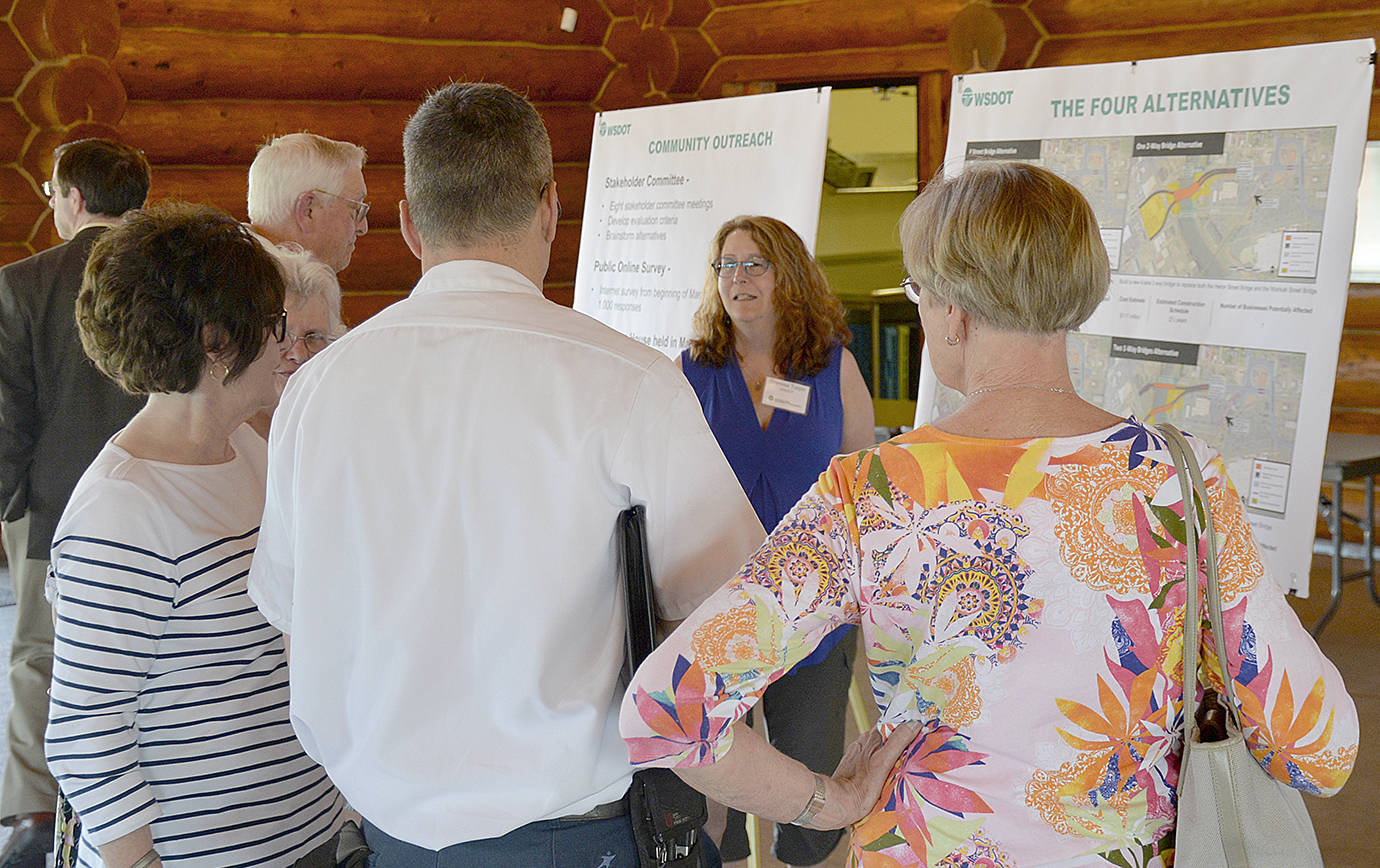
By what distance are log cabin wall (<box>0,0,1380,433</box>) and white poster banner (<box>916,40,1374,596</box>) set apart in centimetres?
283

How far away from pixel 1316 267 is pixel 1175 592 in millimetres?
2098

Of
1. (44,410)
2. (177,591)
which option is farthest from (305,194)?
(177,591)

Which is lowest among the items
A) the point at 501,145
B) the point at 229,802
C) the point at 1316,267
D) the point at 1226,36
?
the point at 229,802

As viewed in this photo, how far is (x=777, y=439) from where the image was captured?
2811 mm

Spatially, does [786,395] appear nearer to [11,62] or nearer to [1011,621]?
[1011,621]

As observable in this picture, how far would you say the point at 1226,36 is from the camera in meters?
5.53

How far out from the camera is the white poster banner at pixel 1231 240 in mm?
2818

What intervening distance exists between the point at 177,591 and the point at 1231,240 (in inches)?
106

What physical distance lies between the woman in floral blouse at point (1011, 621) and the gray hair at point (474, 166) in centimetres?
46

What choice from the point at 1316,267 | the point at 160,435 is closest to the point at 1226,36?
the point at 1316,267

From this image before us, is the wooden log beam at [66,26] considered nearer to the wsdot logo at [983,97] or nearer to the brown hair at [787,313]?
the brown hair at [787,313]

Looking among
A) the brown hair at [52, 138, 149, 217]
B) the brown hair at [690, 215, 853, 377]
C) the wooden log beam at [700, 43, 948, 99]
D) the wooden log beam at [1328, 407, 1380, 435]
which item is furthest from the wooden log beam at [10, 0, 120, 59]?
the wooden log beam at [1328, 407, 1380, 435]

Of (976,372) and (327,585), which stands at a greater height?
(976,372)

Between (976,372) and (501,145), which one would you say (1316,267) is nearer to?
(976,372)
